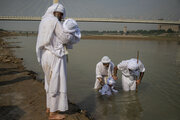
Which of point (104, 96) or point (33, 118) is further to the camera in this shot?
point (104, 96)

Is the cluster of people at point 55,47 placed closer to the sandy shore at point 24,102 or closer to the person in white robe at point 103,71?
the sandy shore at point 24,102

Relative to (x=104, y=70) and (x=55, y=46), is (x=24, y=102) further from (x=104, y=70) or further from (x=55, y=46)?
(x=104, y=70)

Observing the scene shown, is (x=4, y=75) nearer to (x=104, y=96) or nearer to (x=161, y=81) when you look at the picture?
(x=104, y=96)

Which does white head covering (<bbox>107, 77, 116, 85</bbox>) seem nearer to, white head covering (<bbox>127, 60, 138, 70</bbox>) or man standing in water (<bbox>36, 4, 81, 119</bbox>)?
white head covering (<bbox>127, 60, 138, 70</bbox>)

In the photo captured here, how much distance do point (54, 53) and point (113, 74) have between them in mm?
2524

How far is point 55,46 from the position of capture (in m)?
2.49

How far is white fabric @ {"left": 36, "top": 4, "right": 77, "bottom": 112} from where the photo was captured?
239 centimetres

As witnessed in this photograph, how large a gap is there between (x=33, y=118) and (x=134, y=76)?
301 centimetres

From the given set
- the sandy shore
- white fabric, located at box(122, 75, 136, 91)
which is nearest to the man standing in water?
the sandy shore

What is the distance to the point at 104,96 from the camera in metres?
4.58

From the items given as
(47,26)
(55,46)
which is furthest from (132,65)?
(47,26)

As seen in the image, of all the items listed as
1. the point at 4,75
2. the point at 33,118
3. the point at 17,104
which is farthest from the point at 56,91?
the point at 4,75

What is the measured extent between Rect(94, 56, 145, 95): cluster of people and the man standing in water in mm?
2113

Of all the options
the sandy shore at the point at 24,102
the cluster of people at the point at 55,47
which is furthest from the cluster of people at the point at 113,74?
the cluster of people at the point at 55,47
